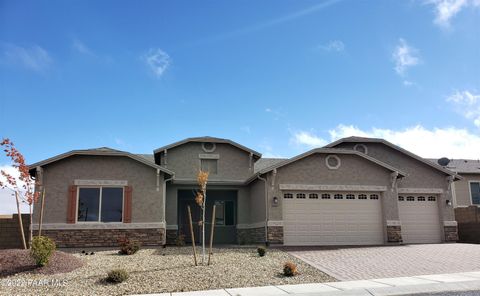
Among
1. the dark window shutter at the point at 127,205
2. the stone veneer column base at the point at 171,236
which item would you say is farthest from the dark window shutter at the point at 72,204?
the stone veneer column base at the point at 171,236

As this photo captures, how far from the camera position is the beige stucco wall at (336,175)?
18594 mm

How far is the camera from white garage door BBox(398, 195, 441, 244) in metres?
20.7

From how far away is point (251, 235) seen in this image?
21.4 meters

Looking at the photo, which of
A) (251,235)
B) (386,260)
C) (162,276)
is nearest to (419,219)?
(386,260)

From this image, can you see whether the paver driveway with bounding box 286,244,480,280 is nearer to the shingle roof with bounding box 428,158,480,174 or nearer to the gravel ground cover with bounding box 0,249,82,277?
the gravel ground cover with bounding box 0,249,82,277

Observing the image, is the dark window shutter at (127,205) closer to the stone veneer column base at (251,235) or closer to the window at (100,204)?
the window at (100,204)

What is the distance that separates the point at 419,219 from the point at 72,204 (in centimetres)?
1636

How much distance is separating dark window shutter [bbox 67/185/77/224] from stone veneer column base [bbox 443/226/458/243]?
57.2 ft

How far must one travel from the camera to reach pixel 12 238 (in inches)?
691

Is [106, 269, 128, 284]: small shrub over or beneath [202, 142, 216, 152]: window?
beneath

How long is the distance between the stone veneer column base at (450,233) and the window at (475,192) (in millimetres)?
6877

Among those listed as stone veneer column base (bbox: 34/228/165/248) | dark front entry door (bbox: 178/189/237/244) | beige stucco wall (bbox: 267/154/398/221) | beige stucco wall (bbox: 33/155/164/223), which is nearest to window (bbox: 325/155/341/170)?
beige stucco wall (bbox: 267/154/398/221)

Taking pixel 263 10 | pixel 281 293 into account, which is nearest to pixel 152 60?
pixel 263 10

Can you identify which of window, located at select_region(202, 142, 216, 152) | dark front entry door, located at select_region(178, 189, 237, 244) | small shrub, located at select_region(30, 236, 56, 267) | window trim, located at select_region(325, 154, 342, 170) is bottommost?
small shrub, located at select_region(30, 236, 56, 267)
